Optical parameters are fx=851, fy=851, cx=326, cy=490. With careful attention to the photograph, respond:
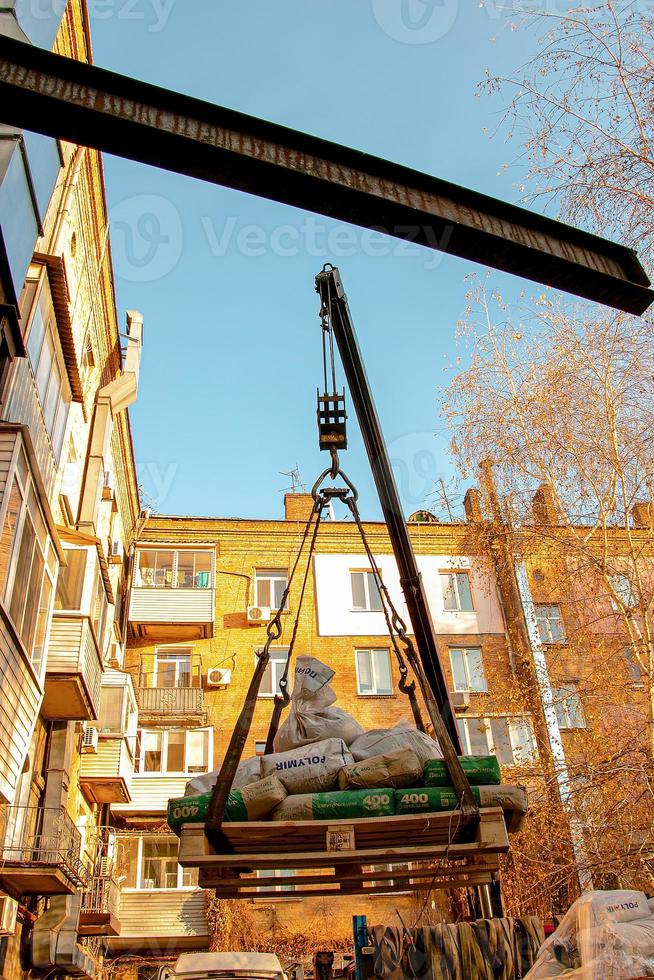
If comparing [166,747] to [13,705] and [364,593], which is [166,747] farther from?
[13,705]

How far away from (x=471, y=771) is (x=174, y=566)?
21699 millimetres

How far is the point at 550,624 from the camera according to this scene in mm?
27609

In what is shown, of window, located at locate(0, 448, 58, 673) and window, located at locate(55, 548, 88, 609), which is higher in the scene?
window, located at locate(55, 548, 88, 609)

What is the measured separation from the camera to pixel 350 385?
7141mm

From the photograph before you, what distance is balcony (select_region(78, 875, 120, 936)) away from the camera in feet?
56.0

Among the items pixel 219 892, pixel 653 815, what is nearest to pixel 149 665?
pixel 653 815

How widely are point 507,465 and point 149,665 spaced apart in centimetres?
1375

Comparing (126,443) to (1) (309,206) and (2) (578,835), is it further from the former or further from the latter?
(1) (309,206)

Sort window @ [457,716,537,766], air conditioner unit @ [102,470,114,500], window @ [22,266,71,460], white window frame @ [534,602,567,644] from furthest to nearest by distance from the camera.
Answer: white window frame @ [534,602,567,644]
window @ [457,716,537,766]
air conditioner unit @ [102,470,114,500]
window @ [22,266,71,460]

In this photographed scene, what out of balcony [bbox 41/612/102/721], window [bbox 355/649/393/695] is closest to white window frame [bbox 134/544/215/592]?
window [bbox 355/649/393/695]

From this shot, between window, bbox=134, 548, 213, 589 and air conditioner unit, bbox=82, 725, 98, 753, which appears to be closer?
air conditioner unit, bbox=82, 725, 98, 753

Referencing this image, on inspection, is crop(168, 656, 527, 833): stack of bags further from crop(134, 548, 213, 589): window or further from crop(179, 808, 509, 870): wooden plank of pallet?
crop(134, 548, 213, 589): window

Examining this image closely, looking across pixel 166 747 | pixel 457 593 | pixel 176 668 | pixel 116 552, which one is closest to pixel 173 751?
pixel 166 747

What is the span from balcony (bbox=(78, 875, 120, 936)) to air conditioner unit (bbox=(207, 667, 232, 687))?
6333 mm
